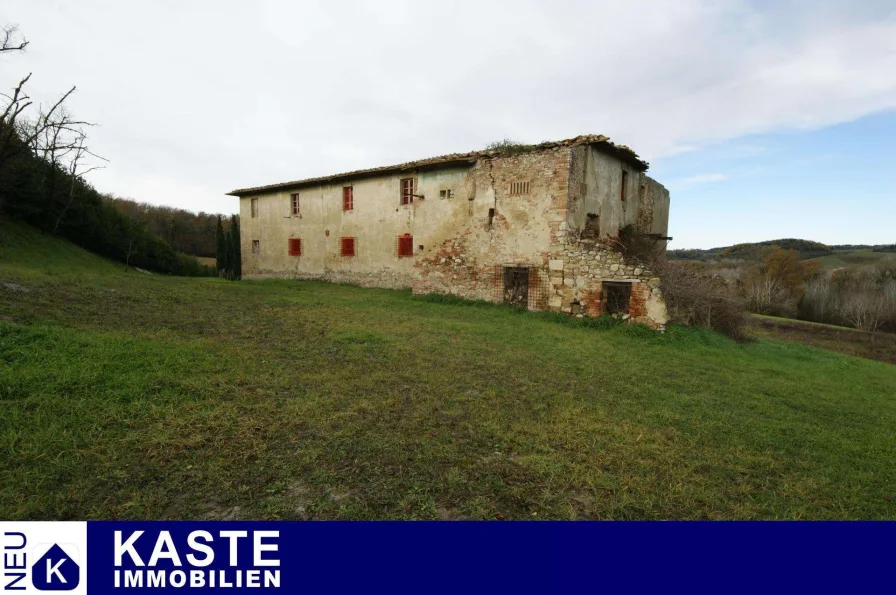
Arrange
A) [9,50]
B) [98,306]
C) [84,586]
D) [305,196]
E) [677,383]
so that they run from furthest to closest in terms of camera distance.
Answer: [305,196]
[9,50]
[98,306]
[677,383]
[84,586]

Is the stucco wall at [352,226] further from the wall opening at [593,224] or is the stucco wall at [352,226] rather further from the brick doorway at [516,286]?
the wall opening at [593,224]

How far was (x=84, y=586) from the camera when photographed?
2.29 metres

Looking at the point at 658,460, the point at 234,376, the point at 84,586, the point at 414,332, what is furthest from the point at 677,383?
the point at 84,586

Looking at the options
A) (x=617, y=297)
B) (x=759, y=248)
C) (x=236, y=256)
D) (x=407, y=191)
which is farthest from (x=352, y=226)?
(x=759, y=248)

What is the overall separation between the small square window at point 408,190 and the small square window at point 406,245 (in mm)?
1455

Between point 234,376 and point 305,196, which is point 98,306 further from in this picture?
point 305,196

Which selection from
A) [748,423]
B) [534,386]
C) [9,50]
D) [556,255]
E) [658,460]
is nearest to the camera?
[658,460]

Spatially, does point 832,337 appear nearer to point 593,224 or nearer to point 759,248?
point 593,224

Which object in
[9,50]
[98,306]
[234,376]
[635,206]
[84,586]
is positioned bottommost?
[84,586]

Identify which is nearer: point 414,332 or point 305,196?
point 414,332

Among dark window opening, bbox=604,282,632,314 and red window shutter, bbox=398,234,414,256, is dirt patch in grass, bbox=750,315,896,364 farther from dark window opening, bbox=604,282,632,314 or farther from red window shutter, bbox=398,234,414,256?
red window shutter, bbox=398,234,414,256

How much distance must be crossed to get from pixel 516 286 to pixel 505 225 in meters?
2.13

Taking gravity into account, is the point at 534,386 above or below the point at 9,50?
below

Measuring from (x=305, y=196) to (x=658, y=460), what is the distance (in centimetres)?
2138
